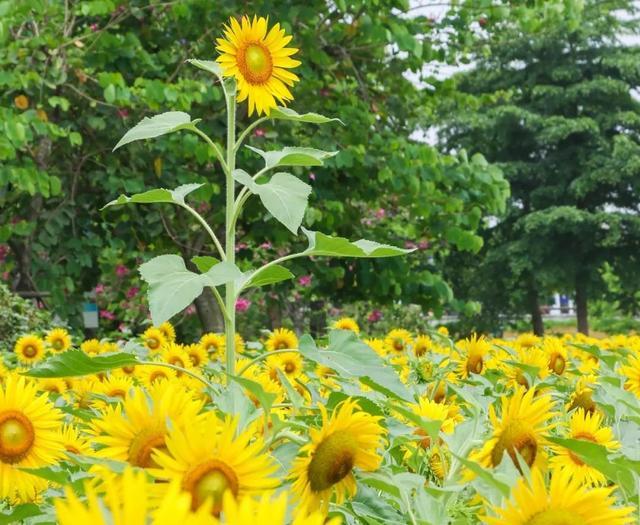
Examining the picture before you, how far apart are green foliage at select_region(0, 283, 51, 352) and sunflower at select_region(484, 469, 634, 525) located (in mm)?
4933

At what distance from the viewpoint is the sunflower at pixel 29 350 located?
325 centimetres

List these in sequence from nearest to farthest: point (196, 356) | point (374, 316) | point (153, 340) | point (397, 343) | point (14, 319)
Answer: point (196, 356), point (153, 340), point (397, 343), point (14, 319), point (374, 316)

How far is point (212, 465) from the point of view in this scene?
76cm

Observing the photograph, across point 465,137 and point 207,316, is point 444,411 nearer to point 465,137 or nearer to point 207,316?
point 207,316

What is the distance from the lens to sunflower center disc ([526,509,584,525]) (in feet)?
2.40

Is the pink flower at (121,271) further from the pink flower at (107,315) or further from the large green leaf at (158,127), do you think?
the large green leaf at (158,127)

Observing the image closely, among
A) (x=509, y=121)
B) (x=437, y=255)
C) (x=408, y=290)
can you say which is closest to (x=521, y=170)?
(x=509, y=121)

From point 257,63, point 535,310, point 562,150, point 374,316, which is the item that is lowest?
point 535,310

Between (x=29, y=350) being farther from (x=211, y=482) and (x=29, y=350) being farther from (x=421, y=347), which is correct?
(x=211, y=482)

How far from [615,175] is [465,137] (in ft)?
14.6

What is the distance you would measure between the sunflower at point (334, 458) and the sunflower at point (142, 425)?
127 millimetres

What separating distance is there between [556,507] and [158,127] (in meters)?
0.89

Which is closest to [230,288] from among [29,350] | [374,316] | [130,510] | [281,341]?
[130,510]

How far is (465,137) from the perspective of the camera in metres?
24.0
